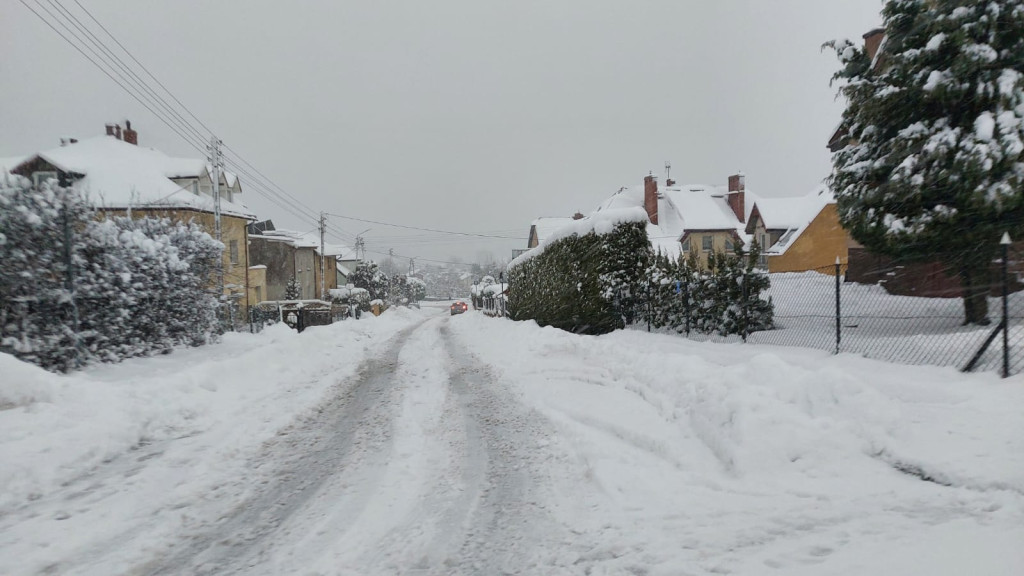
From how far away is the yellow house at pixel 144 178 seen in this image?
23.8m

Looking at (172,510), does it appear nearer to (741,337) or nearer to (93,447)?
(93,447)

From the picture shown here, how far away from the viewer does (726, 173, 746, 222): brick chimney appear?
4444 cm

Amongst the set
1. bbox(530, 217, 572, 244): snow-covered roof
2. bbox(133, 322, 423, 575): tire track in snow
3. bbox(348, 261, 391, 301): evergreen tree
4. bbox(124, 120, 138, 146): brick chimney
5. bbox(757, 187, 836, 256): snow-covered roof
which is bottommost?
bbox(133, 322, 423, 575): tire track in snow

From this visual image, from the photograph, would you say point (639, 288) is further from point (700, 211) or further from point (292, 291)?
point (292, 291)

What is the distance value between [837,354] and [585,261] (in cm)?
779

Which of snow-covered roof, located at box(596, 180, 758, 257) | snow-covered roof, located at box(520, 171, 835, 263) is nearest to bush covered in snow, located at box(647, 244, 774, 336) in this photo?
snow-covered roof, located at box(520, 171, 835, 263)

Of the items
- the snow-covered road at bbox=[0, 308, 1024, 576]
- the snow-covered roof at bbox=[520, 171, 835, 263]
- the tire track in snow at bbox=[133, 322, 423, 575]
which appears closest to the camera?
the snow-covered road at bbox=[0, 308, 1024, 576]

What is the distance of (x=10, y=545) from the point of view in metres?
3.25

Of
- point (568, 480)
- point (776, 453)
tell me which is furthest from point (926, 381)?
point (568, 480)

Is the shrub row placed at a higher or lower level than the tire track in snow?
higher

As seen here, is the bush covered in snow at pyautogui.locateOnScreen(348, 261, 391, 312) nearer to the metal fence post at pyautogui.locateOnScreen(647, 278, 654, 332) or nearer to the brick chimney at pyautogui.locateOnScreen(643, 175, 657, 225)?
the brick chimney at pyautogui.locateOnScreen(643, 175, 657, 225)

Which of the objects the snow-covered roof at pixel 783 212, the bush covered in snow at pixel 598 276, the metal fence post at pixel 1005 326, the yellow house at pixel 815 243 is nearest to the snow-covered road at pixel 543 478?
the metal fence post at pixel 1005 326

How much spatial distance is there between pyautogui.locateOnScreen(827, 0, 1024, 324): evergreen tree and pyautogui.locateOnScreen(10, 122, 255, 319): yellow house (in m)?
22.1

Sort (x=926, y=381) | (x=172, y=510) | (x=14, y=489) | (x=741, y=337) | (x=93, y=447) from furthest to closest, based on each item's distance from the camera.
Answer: (x=741, y=337) → (x=926, y=381) → (x=93, y=447) → (x=14, y=489) → (x=172, y=510)
